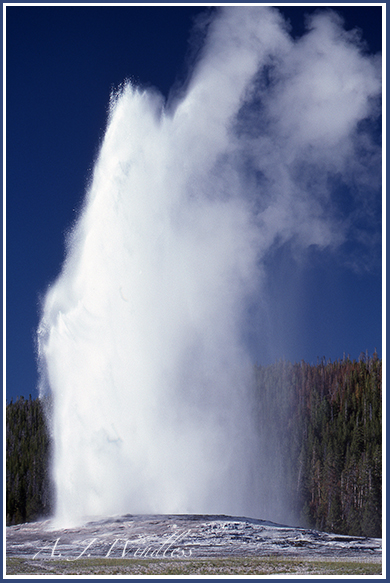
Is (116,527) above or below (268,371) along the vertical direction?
below

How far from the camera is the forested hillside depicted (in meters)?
35.2

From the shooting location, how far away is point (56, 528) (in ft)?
80.6

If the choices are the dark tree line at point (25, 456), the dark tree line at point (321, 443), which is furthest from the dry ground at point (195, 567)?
the dark tree line at point (321, 443)

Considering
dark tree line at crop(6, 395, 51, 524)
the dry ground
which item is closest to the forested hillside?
dark tree line at crop(6, 395, 51, 524)

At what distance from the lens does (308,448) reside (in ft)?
137

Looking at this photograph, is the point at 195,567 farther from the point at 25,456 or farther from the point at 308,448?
the point at 308,448

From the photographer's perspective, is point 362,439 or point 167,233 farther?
point 362,439

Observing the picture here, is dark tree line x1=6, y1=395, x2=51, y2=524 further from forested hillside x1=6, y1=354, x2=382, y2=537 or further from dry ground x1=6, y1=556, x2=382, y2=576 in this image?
dry ground x1=6, y1=556, x2=382, y2=576

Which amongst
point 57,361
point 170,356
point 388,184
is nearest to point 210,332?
point 170,356

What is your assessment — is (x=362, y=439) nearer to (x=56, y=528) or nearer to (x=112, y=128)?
(x=56, y=528)

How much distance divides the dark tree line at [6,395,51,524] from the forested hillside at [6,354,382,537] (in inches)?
2.4

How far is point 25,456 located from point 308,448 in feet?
64.9

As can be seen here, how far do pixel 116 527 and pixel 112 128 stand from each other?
67.3 feet

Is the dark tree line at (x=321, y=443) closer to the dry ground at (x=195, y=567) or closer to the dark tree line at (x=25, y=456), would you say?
the dark tree line at (x=25, y=456)
